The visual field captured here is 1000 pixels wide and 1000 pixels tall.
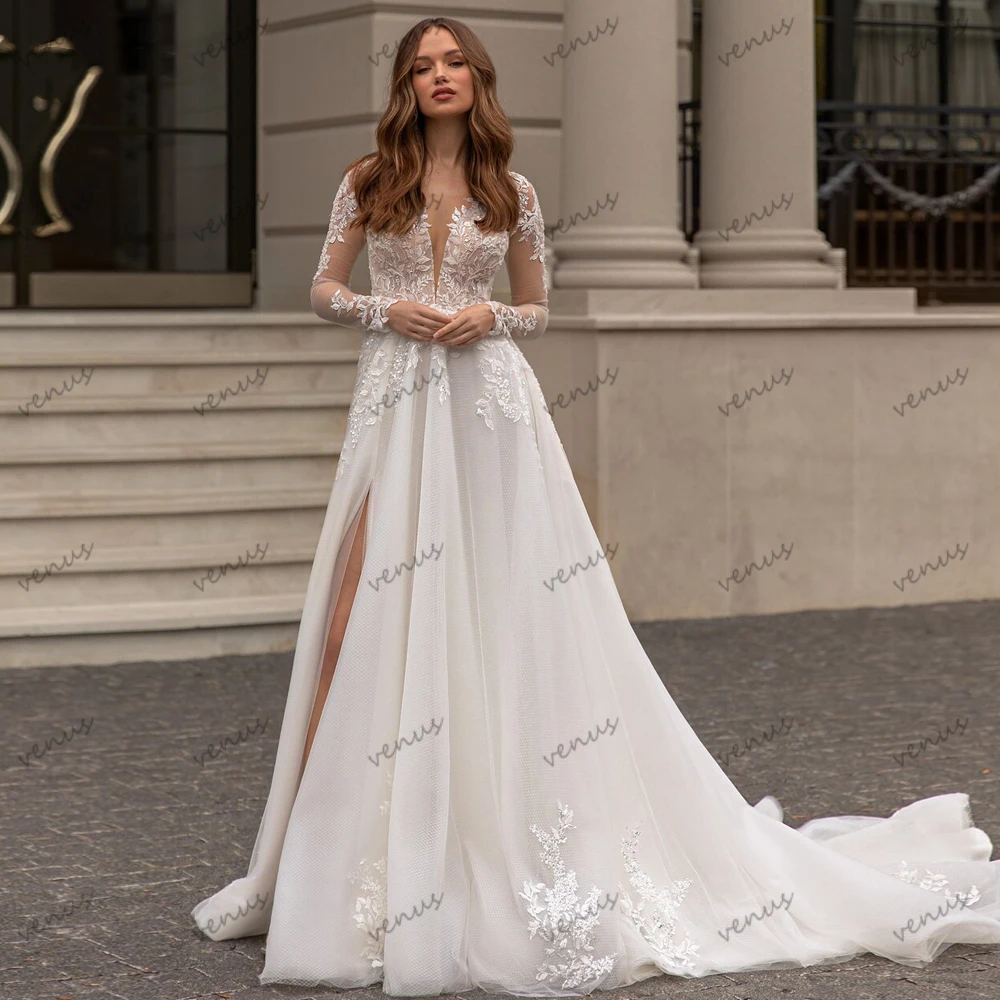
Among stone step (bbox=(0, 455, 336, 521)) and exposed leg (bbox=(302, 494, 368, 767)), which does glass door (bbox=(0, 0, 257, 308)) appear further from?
exposed leg (bbox=(302, 494, 368, 767))

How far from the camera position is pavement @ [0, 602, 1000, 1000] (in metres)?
4.39

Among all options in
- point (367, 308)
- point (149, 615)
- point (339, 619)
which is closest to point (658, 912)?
point (339, 619)

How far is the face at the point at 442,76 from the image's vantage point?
4555 millimetres

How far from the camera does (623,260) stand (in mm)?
10102

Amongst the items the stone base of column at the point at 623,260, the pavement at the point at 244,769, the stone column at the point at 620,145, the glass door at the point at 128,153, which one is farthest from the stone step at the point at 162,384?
the glass door at the point at 128,153

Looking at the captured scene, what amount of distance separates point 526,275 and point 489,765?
1.31m

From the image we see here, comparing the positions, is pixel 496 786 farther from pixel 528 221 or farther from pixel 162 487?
pixel 162 487

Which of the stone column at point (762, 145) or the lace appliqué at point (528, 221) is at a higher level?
the stone column at point (762, 145)

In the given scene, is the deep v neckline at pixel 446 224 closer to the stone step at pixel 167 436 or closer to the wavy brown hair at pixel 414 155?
the wavy brown hair at pixel 414 155

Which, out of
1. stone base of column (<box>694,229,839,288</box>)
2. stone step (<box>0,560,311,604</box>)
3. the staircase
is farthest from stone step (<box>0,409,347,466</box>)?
stone base of column (<box>694,229,839,288</box>)

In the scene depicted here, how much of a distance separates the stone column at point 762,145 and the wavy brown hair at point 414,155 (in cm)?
601

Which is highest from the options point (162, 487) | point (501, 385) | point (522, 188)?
point (522, 188)

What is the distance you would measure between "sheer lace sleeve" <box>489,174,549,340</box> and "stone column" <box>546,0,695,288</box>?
5157mm

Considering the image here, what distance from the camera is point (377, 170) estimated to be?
4.58m
